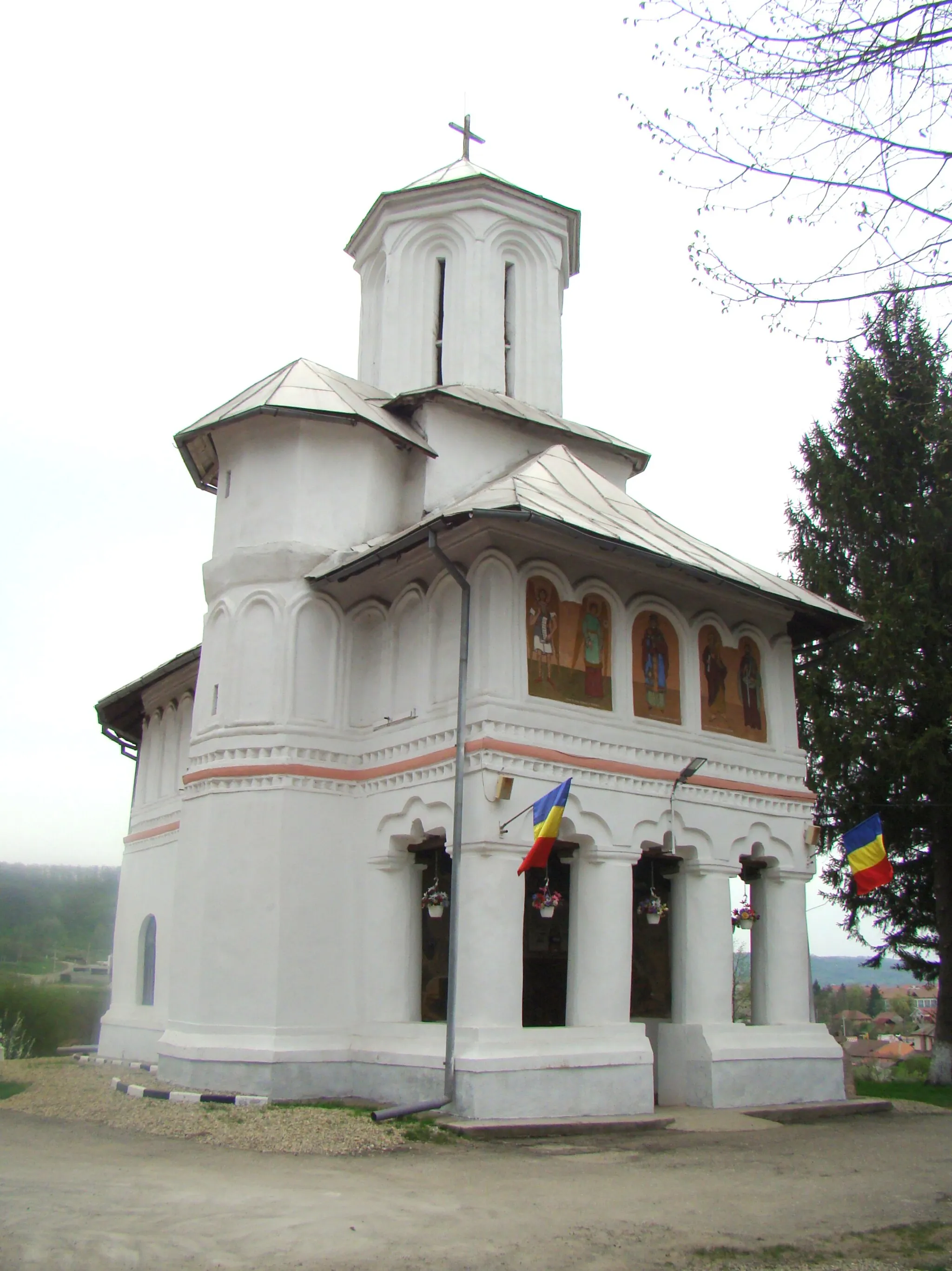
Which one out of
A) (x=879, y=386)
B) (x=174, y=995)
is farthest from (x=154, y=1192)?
(x=879, y=386)

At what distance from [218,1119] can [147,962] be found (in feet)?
29.8

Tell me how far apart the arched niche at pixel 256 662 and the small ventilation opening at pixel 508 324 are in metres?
5.85

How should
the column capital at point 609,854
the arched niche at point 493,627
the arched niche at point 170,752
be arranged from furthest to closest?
the arched niche at point 170,752, the column capital at point 609,854, the arched niche at point 493,627

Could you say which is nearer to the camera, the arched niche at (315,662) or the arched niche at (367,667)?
the arched niche at (315,662)

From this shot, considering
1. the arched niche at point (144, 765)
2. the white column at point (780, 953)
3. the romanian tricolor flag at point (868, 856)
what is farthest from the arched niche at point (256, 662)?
the arched niche at point (144, 765)

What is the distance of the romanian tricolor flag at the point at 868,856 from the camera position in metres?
14.1

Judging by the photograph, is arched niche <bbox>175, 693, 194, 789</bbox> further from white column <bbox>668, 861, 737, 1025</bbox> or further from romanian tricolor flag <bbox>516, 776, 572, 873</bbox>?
romanian tricolor flag <bbox>516, 776, 572, 873</bbox>

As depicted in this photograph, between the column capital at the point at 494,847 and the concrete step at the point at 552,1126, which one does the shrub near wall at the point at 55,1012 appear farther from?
the concrete step at the point at 552,1126

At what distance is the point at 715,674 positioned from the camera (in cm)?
1523

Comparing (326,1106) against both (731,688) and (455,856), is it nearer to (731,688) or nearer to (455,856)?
(455,856)

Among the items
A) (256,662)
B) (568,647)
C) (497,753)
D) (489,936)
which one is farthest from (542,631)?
(256,662)

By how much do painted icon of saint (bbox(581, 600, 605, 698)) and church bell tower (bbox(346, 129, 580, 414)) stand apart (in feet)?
17.5

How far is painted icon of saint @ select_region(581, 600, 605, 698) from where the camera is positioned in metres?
13.9

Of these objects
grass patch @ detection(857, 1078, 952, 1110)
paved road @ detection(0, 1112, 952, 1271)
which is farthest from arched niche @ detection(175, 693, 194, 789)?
grass patch @ detection(857, 1078, 952, 1110)
